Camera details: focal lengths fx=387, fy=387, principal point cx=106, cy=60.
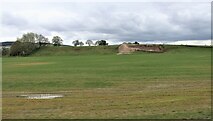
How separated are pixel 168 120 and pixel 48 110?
5090 millimetres

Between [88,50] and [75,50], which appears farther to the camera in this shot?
[75,50]

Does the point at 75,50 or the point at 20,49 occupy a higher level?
the point at 20,49

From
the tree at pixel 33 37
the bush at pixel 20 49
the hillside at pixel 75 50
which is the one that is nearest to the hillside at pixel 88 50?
the hillside at pixel 75 50

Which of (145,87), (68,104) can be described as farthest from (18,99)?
(145,87)

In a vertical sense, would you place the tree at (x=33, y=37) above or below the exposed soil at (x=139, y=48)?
above

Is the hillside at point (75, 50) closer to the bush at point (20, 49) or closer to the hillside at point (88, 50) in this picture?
the hillside at point (88, 50)

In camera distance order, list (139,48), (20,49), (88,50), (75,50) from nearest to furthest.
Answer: (20,49)
(139,48)
(88,50)
(75,50)

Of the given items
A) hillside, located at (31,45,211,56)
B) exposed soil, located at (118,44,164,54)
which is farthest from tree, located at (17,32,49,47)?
exposed soil, located at (118,44,164,54)

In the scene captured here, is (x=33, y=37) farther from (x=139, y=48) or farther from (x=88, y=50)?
(x=139, y=48)

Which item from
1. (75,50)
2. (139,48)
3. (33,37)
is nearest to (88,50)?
(75,50)

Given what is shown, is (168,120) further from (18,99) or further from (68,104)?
(18,99)

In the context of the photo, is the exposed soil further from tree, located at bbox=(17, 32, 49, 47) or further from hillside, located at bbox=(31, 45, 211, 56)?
tree, located at bbox=(17, 32, 49, 47)

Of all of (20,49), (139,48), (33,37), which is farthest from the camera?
(33,37)

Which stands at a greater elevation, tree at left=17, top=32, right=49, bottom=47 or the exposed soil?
tree at left=17, top=32, right=49, bottom=47
